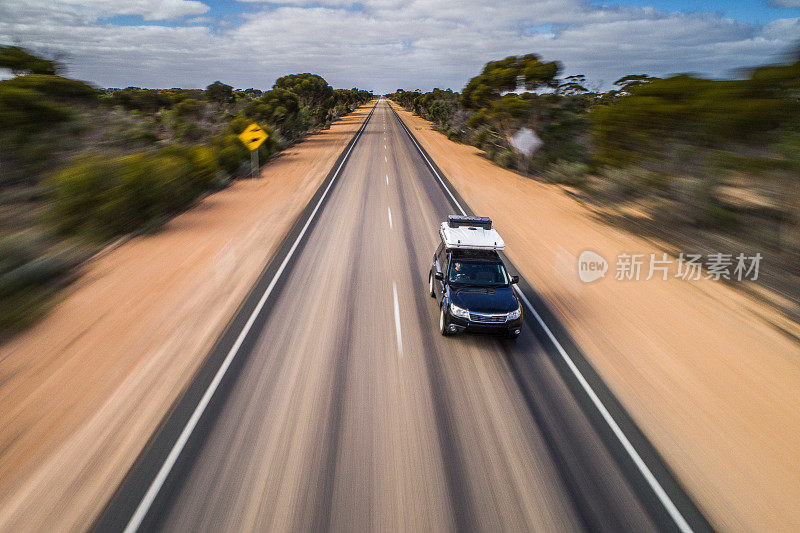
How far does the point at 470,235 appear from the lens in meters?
10.7

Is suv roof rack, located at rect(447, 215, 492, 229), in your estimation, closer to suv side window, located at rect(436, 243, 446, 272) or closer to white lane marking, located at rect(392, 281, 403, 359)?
suv side window, located at rect(436, 243, 446, 272)

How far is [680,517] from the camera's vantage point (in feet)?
17.8

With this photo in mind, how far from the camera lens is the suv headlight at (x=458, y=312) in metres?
8.86

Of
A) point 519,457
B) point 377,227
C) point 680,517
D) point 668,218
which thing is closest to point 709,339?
Result: point 680,517

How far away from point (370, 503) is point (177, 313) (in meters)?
7.18

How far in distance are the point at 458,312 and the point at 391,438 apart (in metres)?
3.20

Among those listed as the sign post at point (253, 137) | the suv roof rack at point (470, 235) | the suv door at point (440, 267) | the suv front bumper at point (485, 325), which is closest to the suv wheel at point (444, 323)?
the suv front bumper at point (485, 325)

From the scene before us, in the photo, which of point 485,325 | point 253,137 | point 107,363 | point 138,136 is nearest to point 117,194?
point 107,363

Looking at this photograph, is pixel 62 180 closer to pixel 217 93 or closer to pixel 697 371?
pixel 697 371

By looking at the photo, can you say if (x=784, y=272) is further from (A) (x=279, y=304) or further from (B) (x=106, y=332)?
(B) (x=106, y=332)

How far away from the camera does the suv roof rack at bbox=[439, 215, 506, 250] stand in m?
10.2

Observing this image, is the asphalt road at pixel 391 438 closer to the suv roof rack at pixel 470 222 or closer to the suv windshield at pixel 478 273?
the suv windshield at pixel 478 273

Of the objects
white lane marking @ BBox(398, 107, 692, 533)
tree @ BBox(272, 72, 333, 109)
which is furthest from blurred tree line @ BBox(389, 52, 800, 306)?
tree @ BBox(272, 72, 333, 109)

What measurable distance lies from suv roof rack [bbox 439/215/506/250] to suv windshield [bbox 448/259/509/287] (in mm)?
394
